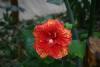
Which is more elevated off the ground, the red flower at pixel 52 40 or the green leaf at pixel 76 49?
the red flower at pixel 52 40

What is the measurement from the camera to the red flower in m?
0.99

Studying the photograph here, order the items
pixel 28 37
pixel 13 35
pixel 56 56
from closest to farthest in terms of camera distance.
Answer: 1. pixel 56 56
2. pixel 28 37
3. pixel 13 35

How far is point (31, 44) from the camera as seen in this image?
3.61ft

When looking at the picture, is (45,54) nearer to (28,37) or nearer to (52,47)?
(52,47)

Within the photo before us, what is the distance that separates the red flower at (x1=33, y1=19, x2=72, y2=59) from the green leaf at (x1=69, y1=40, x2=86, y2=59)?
0.05 meters

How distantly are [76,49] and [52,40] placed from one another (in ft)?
0.32

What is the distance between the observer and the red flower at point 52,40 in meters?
0.99

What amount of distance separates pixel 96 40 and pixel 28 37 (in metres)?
0.24

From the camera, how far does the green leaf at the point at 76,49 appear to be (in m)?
1.05

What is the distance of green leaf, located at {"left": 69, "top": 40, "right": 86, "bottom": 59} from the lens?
1050 mm

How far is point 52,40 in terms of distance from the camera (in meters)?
1.00

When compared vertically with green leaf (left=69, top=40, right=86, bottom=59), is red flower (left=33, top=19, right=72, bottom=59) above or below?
above

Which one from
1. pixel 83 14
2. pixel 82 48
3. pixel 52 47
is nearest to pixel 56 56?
pixel 52 47

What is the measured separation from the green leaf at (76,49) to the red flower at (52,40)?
0.05 m
